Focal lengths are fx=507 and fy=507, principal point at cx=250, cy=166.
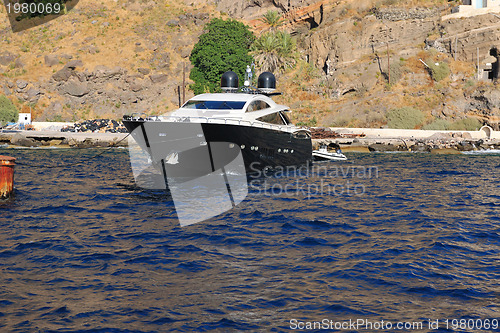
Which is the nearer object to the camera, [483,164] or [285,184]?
[285,184]

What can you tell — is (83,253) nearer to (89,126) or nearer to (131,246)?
(131,246)

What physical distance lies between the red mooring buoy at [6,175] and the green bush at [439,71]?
4785 centimetres

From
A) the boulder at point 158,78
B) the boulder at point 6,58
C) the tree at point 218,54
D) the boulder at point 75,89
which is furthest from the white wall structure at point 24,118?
the tree at point 218,54

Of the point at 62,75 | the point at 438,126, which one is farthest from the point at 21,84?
the point at 438,126

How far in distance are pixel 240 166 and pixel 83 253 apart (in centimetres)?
1301

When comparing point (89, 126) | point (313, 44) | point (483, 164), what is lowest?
point (483, 164)

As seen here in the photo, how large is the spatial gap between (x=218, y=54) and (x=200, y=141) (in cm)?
3959

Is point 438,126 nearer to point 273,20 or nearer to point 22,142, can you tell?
point 273,20

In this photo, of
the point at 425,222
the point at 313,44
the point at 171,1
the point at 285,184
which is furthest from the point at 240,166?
the point at 171,1

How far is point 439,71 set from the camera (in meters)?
55.2

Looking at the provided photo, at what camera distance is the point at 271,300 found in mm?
9578

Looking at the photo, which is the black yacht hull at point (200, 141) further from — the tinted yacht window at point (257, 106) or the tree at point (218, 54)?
the tree at point (218, 54)

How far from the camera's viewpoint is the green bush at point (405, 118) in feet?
163

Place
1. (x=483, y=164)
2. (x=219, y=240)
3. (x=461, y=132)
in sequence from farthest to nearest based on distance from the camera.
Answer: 1. (x=461, y=132)
2. (x=483, y=164)
3. (x=219, y=240)
